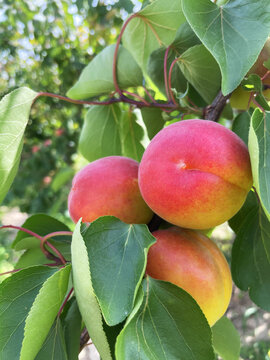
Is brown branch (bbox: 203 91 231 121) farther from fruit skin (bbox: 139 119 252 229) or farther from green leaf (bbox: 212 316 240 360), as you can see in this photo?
green leaf (bbox: 212 316 240 360)

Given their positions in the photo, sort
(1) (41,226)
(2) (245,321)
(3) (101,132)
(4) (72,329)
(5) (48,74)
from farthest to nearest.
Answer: (5) (48,74)
(2) (245,321)
(3) (101,132)
(1) (41,226)
(4) (72,329)

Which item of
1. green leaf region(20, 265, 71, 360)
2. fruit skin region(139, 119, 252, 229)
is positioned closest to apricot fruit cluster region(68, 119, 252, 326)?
fruit skin region(139, 119, 252, 229)

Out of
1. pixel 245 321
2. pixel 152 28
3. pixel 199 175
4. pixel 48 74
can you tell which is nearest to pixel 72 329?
pixel 199 175

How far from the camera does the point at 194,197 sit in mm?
426

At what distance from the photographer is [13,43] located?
9.93 ft

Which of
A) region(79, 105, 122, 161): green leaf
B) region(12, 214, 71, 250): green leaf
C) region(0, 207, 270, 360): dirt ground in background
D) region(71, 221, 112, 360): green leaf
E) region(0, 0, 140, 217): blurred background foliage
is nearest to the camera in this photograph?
region(71, 221, 112, 360): green leaf

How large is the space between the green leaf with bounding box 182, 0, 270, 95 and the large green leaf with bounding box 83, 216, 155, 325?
0.58 ft

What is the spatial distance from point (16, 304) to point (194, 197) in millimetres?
220

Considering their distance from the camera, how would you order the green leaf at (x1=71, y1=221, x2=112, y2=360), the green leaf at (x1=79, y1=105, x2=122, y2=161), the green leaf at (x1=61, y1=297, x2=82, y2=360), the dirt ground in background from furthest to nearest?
the dirt ground in background < the green leaf at (x1=79, y1=105, x2=122, y2=161) < the green leaf at (x1=61, y1=297, x2=82, y2=360) < the green leaf at (x1=71, y1=221, x2=112, y2=360)

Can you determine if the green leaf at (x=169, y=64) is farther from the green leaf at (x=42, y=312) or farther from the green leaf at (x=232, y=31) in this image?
the green leaf at (x=42, y=312)

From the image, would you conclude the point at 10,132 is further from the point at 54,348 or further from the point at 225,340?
the point at 225,340

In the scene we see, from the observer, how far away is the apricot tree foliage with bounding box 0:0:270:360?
0.37 m

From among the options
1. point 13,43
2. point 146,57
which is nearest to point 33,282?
point 146,57

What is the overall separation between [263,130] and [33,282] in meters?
0.29
